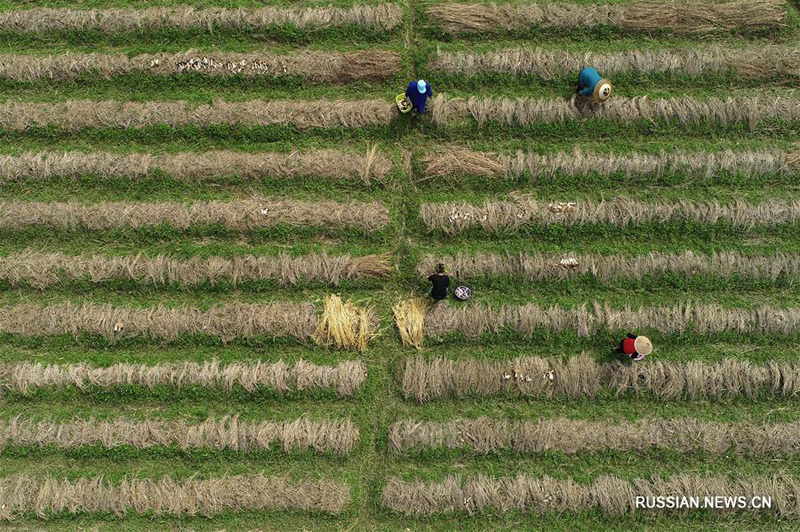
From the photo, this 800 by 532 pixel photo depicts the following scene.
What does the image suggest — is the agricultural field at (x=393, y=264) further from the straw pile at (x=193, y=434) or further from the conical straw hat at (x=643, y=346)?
the conical straw hat at (x=643, y=346)

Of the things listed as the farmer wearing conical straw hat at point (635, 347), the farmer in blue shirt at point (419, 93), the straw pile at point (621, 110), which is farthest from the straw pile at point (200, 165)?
the farmer wearing conical straw hat at point (635, 347)

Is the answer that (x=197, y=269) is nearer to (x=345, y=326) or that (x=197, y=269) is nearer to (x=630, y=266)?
(x=345, y=326)

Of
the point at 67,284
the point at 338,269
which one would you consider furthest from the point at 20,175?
the point at 338,269

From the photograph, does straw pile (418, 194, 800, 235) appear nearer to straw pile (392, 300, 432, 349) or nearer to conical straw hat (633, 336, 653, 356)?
straw pile (392, 300, 432, 349)

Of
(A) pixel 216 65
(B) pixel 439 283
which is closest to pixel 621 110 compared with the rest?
(B) pixel 439 283

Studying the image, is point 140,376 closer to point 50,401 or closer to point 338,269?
point 50,401

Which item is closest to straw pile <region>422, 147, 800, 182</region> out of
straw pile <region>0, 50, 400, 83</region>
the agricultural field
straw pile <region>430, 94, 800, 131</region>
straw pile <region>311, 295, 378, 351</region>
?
the agricultural field
